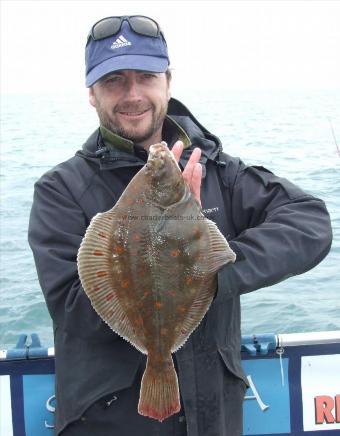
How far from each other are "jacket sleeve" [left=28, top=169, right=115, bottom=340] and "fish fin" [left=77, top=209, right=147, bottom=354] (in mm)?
95

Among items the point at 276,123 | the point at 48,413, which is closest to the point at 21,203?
the point at 48,413

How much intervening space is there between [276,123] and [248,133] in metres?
4.47

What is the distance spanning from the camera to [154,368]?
2408mm

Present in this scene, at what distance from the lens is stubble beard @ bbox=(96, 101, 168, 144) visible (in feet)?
9.55

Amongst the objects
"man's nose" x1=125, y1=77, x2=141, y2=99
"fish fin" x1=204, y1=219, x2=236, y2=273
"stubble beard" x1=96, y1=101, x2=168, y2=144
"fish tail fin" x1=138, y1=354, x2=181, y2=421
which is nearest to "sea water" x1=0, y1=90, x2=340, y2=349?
"stubble beard" x1=96, y1=101, x2=168, y2=144

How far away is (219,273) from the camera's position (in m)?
2.42

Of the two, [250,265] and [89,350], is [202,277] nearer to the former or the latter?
[250,265]

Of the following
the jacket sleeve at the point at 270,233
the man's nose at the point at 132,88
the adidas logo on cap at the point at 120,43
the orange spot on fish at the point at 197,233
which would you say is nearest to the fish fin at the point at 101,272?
the orange spot on fish at the point at 197,233

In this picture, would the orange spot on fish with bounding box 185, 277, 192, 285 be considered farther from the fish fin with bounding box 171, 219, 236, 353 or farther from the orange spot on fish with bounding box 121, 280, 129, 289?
the orange spot on fish with bounding box 121, 280, 129, 289

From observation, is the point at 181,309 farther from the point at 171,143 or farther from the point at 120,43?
the point at 120,43

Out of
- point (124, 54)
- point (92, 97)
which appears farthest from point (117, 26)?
point (92, 97)

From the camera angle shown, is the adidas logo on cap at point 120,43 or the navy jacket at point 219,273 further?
the adidas logo on cap at point 120,43

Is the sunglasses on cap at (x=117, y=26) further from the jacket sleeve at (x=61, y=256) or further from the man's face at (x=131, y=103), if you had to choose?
the jacket sleeve at (x=61, y=256)

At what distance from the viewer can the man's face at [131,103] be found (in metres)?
2.91
